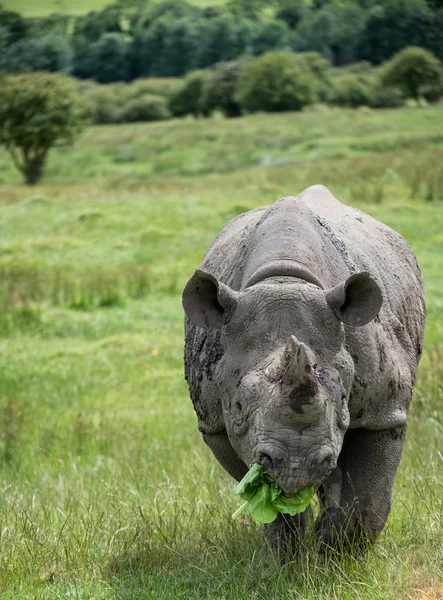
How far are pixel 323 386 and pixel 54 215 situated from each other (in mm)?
17656

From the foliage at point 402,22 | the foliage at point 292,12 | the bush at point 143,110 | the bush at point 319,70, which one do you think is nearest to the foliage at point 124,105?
the bush at point 143,110

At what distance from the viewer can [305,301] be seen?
Result: 150 inches

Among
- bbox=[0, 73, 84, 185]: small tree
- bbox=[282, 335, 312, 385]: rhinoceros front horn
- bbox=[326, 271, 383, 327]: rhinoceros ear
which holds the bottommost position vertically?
bbox=[0, 73, 84, 185]: small tree

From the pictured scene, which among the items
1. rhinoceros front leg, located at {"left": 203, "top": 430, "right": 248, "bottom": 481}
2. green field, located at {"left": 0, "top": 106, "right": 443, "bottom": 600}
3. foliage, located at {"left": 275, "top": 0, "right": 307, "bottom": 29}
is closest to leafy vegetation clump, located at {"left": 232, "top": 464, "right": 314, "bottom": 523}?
green field, located at {"left": 0, "top": 106, "right": 443, "bottom": 600}

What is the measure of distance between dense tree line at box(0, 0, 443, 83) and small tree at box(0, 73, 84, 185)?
11.5 m

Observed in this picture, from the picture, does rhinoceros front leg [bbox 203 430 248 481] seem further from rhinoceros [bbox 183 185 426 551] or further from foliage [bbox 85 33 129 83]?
foliage [bbox 85 33 129 83]

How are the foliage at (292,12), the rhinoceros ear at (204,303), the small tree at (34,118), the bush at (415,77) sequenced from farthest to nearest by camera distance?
the foliage at (292,12)
the small tree at (34,118)
the bush at (415,77)
the rhinoceros ear at (204,303)

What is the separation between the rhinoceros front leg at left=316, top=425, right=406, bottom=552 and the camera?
4.66 meters

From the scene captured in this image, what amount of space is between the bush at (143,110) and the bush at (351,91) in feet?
33.5

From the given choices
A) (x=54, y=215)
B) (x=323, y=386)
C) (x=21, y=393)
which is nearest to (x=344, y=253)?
(x=323, y=386)

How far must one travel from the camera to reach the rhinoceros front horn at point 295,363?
3.37 meters

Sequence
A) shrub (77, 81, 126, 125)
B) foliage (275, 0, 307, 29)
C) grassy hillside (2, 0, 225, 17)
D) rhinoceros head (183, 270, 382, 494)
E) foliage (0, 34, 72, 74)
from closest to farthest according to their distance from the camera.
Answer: rhinoceros head (183, 270, 382, 494) → foliage (0, 34, 72, 74) → shrub (77, 81, 126, 125) → grassy hillside (2, 0, 225, 17) → foliage (275, 0, 307, 29)

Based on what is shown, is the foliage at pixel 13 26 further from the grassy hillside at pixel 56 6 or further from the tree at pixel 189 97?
the tree at pixel 189 97

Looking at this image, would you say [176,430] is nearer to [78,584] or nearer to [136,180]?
[78,584]
